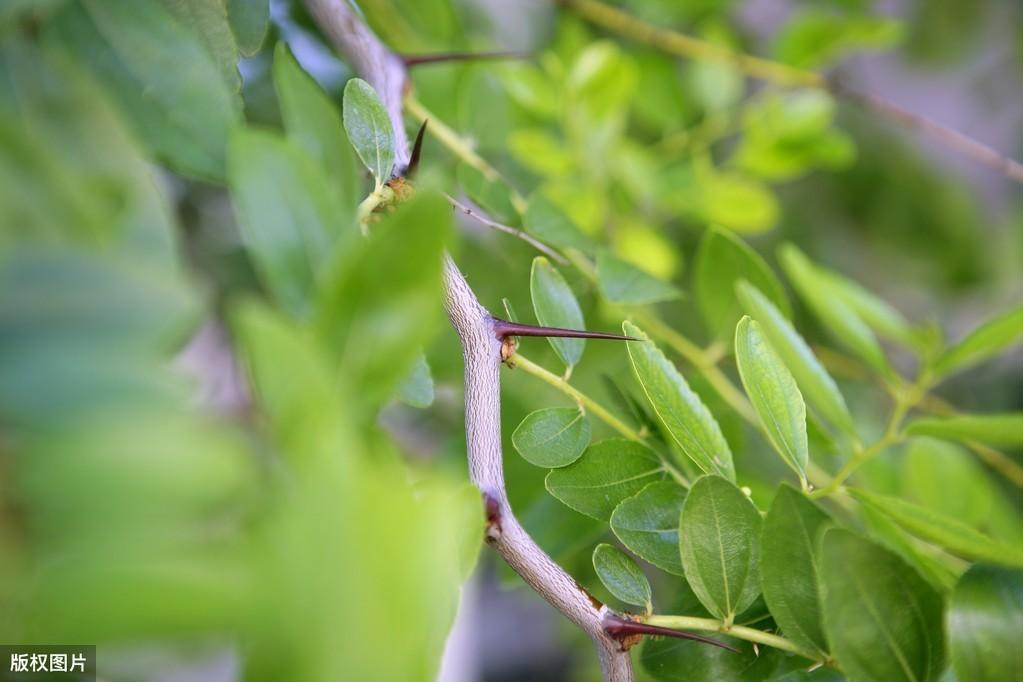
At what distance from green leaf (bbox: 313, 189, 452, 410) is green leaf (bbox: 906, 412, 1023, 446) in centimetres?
18

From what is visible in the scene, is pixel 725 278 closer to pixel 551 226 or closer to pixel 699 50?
pixel 551 226

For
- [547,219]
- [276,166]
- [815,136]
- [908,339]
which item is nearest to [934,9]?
[815,136]

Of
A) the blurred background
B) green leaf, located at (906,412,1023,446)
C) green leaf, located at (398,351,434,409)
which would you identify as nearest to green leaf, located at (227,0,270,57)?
the blurred background

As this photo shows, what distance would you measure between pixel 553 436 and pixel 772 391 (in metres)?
0.05

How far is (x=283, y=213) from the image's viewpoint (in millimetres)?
139

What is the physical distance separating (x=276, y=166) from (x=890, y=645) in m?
0.16

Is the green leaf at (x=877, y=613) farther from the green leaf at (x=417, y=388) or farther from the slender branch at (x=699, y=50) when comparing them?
the slender branch at (x=699, y=50)

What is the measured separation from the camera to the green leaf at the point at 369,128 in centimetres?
18

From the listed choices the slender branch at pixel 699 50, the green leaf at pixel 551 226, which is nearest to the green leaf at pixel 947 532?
the green leaf at pixel 551 226

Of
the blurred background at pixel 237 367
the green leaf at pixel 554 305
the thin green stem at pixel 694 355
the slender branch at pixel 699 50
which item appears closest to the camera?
the blurred background at pixel 237 367

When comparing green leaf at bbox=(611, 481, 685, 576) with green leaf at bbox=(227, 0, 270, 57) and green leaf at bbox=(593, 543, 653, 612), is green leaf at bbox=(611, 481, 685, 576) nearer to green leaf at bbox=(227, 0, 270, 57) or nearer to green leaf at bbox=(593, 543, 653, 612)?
green leaf at bbox=(593, 543, 653, 612)

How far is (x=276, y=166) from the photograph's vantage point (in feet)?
0.46

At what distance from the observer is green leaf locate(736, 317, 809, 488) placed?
18cm

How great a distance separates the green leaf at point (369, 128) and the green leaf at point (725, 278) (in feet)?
0.48
